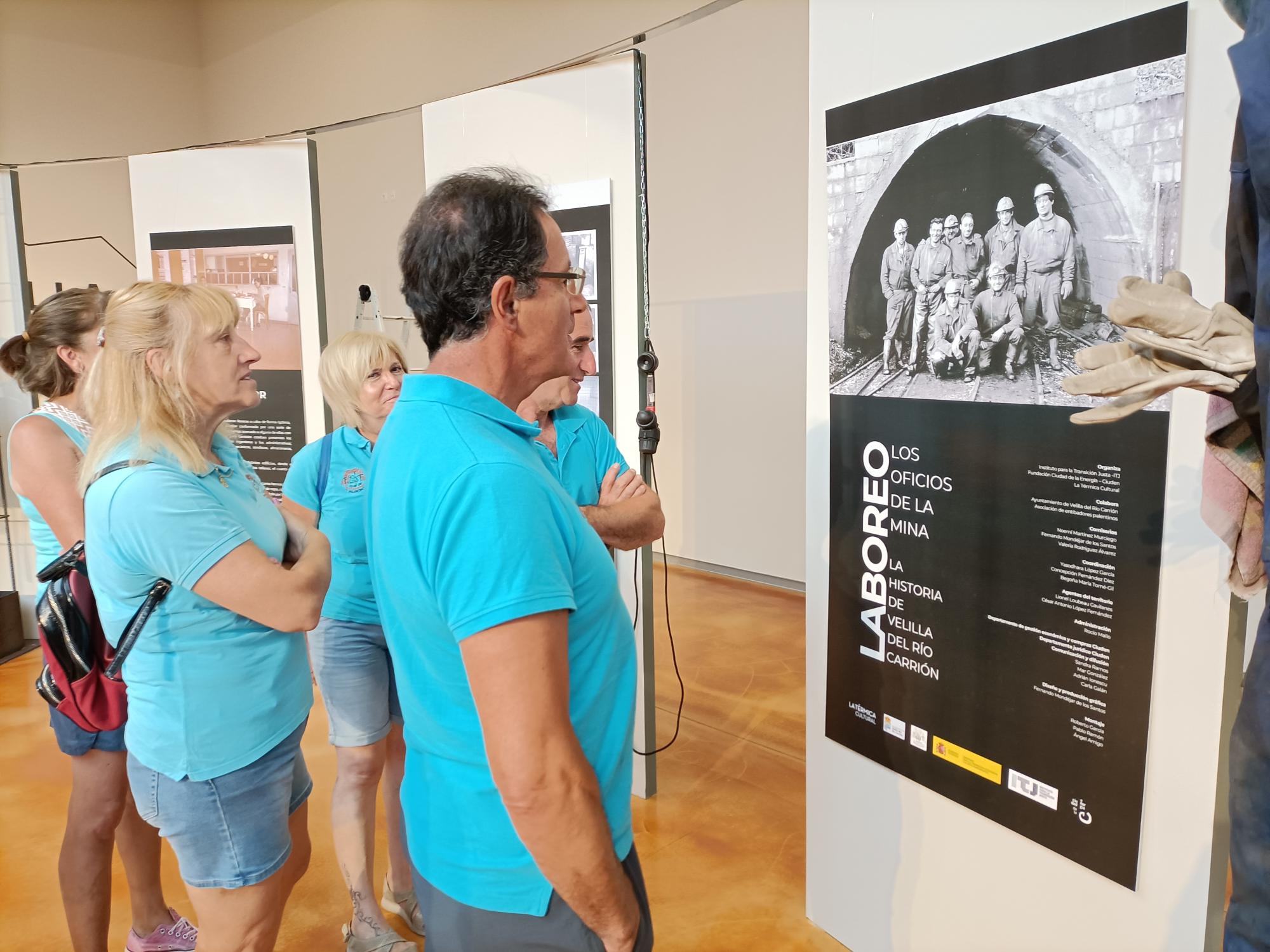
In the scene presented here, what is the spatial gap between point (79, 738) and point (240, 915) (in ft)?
2.68

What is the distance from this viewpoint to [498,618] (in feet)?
3.17

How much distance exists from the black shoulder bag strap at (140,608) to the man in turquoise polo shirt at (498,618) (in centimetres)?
59

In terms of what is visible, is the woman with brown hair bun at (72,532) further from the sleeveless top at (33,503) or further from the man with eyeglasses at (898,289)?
the man with eyeglasses at (898,289)

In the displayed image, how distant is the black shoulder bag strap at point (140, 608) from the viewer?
1.53 m

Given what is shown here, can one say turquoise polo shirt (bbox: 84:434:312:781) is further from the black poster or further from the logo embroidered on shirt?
the black poster

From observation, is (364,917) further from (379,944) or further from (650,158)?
(650,158)

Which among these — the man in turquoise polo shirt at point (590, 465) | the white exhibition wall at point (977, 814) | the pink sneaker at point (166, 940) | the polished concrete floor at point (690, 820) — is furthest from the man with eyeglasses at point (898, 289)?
the pink sneaker at point (166, 940)

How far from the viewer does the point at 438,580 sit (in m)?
1.02

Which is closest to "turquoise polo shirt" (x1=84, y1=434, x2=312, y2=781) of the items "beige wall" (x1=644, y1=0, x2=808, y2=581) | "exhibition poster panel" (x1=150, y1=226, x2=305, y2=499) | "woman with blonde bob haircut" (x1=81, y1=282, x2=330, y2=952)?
"woman with blonde bob haircut" (x1=81, y1=282, x2=330, y2=952)

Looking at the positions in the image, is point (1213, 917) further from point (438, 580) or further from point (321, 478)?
point (321, 478)

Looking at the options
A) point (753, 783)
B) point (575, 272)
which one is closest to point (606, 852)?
point (575, 272)

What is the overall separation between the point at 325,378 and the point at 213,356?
89cm

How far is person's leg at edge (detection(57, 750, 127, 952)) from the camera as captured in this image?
2105 millimetres

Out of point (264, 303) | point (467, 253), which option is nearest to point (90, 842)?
point (467, 253)
